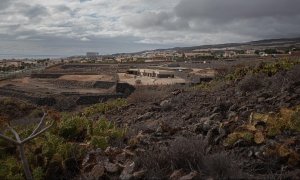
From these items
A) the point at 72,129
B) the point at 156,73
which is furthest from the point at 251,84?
the point at 156,73

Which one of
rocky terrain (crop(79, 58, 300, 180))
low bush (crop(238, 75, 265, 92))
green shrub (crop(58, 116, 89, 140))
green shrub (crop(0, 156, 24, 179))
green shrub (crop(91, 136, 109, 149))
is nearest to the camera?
rocky terrain (crop(79, 58, 300, 180))

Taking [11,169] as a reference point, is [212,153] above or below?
above

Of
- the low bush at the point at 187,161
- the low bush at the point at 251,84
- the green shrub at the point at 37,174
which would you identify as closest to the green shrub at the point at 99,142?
the low bush at the point at 187,161

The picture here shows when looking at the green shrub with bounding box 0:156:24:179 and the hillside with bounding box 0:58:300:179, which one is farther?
the green shrub with bounding box 0:156:24:179

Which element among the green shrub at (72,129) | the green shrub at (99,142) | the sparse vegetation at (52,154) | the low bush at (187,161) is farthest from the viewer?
the green shrub at (72,129)

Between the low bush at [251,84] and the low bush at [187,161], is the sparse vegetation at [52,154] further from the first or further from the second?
the low bush at [251,84]

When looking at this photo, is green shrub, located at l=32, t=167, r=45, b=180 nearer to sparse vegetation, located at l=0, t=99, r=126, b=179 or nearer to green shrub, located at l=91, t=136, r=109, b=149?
sparse vegetation, located at l=0, t=99, r=126, b=179

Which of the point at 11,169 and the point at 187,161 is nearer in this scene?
the point at 187,161

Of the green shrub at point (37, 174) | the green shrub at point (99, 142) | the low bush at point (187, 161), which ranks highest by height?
the low bush at point (187, 161)

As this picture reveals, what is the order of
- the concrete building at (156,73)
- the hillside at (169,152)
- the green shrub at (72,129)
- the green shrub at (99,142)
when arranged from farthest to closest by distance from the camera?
the concrete building at (156,73), the green shrub at (72,129), the green shrub at (99,142), the hillside at (169,152)

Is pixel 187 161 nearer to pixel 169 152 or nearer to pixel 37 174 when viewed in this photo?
pixel 169 152

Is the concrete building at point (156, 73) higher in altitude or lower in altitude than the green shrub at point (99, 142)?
lower

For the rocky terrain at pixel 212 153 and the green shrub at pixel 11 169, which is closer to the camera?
the rocky terrain at pixel 212 153

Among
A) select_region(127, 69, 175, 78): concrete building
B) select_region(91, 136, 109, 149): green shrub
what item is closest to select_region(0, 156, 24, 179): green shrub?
select_region(91, 136, 109, 149): green shrub
